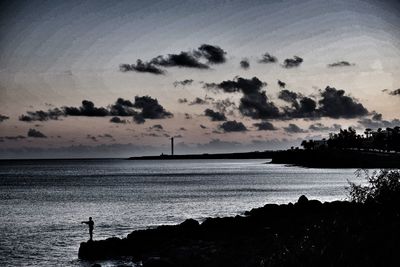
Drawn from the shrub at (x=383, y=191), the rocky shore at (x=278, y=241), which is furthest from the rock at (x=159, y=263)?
the shrub at (x=383, y=191)

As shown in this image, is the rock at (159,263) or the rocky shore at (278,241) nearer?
the rocky shore at (278,241)

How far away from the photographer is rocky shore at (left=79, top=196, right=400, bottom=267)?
18.4 metres

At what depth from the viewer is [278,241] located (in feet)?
95.1

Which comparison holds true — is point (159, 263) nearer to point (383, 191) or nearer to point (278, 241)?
point (278, 241)

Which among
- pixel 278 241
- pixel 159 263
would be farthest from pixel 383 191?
pixel 159 263

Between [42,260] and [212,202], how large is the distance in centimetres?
4954

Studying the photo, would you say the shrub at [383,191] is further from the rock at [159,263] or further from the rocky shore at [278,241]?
the rock at [159,263]

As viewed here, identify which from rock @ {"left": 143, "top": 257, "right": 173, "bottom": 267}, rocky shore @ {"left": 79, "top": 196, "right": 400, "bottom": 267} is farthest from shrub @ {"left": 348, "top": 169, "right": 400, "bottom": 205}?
rock @ {"left": 143, "top": 257, "right": 173, "bottom": 267}

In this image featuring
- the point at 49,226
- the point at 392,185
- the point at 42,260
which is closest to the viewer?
the point at 392,185

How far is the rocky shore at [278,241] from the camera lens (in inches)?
723

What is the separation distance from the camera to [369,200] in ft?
92.3

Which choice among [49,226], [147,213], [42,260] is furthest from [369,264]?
[147,213]

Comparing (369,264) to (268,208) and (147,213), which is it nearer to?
(268,208)

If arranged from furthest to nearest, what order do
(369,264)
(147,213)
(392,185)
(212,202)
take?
(212,202) → (147,213) → (392,185) → (369,264)
